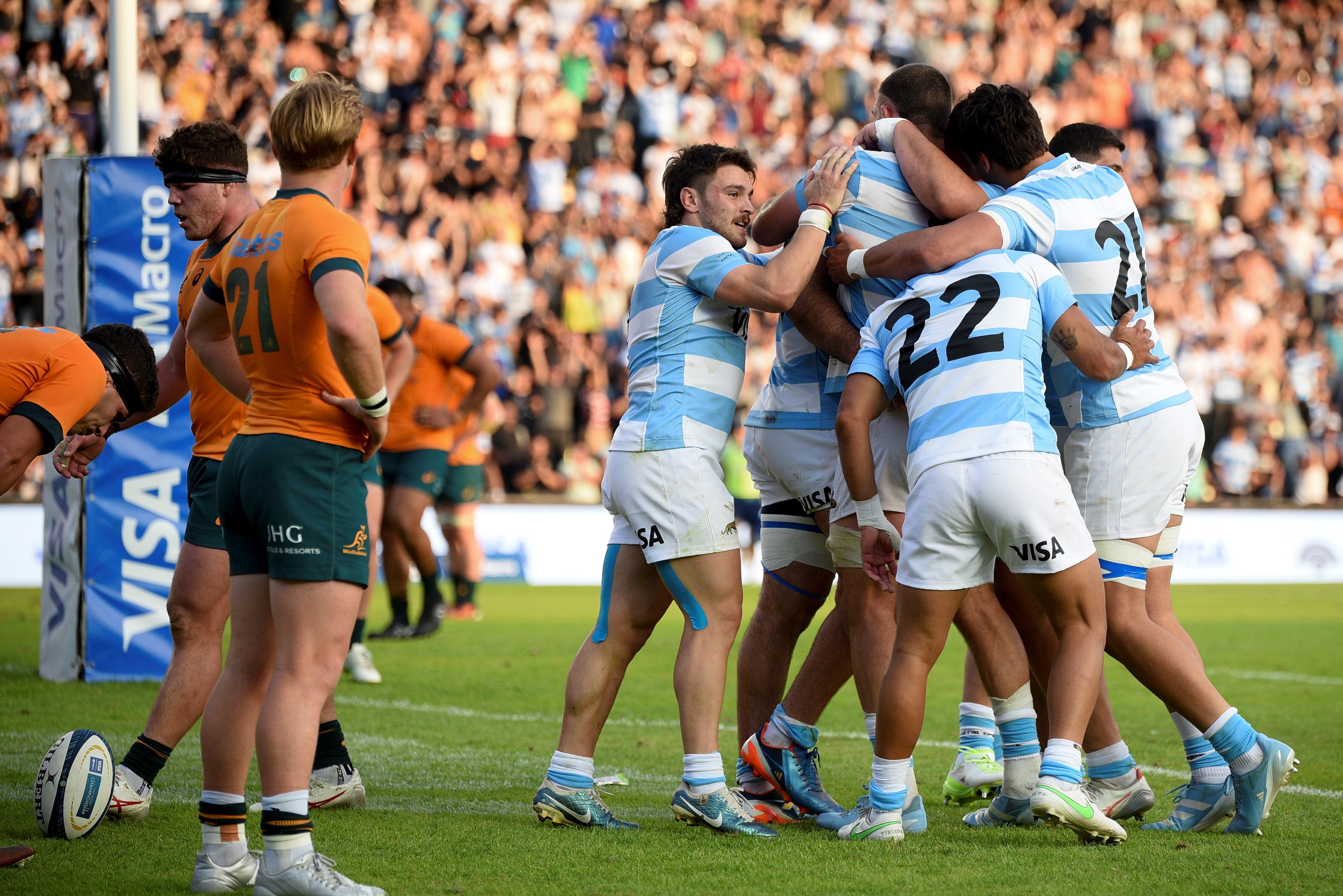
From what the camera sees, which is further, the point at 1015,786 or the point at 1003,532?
the point at 1015,786

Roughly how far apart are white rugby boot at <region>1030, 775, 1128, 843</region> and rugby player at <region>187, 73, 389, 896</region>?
198 cm

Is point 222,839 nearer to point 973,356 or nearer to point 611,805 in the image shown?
point 611,805

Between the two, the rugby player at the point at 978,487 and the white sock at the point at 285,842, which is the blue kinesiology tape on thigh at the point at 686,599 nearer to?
the rugby player at the point at 978,487

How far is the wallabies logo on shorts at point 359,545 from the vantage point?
361cm

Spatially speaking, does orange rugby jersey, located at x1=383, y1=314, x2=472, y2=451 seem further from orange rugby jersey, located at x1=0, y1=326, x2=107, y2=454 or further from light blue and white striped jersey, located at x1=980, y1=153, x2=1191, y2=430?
light blue and white striped jersey, located at x1=980, y1=153, x2=1191, y2=430

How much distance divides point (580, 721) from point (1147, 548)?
205cm

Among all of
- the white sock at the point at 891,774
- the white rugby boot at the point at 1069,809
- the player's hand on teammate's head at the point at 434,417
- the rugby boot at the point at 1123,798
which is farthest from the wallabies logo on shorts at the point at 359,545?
the player's hand on teammate's head at the point at 434,417

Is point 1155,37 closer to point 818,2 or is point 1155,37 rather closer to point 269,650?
point 818,2

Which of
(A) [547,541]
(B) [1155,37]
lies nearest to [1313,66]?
(B) [1155,37]

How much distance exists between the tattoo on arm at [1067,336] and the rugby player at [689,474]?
0.82m

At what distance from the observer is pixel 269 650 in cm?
373

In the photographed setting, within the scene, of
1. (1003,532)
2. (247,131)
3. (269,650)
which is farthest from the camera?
(247,131)

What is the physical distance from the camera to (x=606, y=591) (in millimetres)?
4809

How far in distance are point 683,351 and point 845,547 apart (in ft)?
2.93
